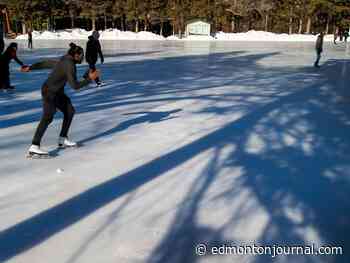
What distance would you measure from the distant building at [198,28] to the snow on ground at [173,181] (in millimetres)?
51099

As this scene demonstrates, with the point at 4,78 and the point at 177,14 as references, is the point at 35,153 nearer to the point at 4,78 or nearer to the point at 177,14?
the point at 4,78

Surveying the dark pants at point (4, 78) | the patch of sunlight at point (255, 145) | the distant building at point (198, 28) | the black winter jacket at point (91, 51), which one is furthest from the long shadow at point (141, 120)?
the distant building at point (198, 28)

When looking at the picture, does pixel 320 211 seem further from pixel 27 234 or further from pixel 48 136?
pixel 48 136

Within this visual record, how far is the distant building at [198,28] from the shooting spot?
5966 centimetres

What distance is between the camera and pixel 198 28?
60.2 meters

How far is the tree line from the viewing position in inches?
2435

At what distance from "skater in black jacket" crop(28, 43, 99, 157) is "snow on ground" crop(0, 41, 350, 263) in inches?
18.5

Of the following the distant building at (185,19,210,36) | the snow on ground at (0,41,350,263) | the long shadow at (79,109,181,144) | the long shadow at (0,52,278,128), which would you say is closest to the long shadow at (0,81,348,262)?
the snow on ground at (0,41,350,263)

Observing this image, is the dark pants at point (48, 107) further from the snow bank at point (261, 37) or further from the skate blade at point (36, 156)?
the snow bank at point (261, 37)

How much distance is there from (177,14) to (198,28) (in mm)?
6071

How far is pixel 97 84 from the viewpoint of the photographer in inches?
486

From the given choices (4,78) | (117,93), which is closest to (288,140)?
(117,93)

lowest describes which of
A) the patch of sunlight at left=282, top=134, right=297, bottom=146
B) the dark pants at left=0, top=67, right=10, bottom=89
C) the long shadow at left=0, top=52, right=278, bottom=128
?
the patch of sunlight at left=282, top=134, right=297, bottom=146

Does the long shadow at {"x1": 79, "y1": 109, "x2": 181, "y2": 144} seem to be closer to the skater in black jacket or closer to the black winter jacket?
the skater in black jacket
